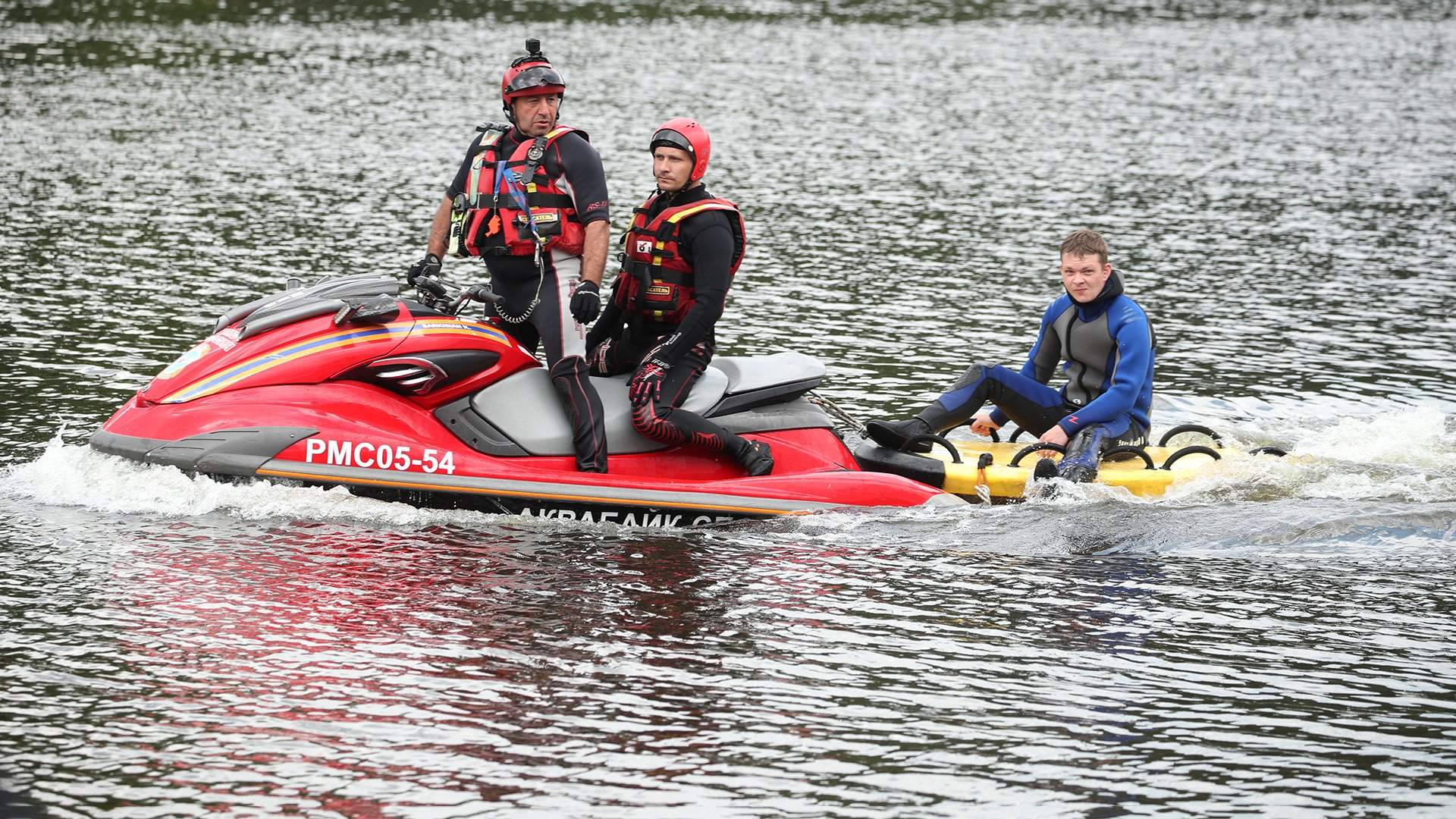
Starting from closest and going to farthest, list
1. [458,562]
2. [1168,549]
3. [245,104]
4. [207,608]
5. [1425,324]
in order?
[207,608] < [458,562] < [1168,549] < [1425,324] < [245,104]

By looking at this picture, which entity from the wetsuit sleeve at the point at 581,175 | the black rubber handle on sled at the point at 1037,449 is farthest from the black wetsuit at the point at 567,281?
the black rubber handle on sled at the point at 1037,449

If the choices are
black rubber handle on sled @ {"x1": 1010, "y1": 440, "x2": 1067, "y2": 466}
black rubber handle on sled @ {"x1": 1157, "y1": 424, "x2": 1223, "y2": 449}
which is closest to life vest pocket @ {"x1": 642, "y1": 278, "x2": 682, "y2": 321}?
black rubber handle on sled @ {"x1": 1010, "y1": 440, "x2": 1067, "y2": 466}

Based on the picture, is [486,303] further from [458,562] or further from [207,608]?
[207,608]

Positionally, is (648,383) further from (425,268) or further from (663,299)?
(425,268)

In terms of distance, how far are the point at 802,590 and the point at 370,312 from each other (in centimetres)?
252

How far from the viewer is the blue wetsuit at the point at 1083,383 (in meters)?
9.21

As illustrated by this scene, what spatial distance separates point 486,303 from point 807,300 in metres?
6.88

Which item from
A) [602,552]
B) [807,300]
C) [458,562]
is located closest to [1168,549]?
[602,552]

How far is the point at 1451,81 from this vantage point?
103 ft

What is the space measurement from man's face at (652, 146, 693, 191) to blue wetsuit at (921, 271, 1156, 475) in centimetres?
193

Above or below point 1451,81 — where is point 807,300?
below

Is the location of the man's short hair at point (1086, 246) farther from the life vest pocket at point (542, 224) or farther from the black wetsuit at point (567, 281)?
the life vest pocket at point (542, 224)

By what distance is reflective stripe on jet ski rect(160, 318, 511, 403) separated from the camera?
8.44m

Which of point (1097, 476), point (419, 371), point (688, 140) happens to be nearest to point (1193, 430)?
point (1097, 476)
